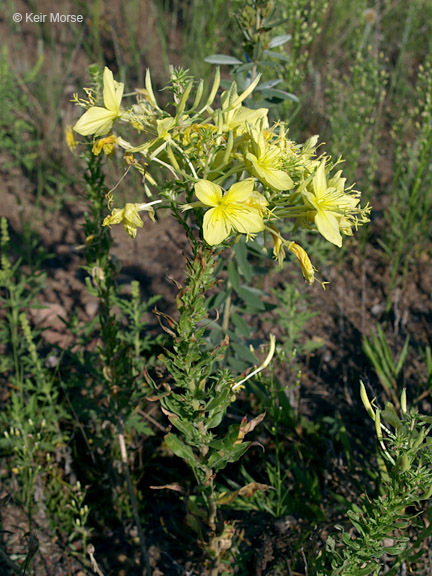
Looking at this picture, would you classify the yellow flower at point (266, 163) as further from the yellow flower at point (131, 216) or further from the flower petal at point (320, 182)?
the yellow flower at point (131, 216)

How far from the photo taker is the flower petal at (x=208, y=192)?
3.23 ft

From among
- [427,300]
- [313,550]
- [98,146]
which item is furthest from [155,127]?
[427,300]

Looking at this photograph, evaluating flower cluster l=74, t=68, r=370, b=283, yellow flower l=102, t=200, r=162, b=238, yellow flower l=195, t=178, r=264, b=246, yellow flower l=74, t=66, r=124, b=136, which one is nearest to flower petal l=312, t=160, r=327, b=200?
flower cluster l=74, t=68, r=370, b=283

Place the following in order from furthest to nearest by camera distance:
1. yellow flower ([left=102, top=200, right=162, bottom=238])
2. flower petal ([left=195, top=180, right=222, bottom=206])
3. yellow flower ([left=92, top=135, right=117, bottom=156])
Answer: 1. yellow flower ([left=92, top=135, right=117, bottom=156])
2. yellow flower ([left=102, top=200, right=162, bottom=238])
3. flower petal ([left=195, top=180, right=222, bottom=206])

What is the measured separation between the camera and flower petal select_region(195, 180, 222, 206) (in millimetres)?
986

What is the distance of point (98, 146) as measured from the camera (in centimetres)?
127

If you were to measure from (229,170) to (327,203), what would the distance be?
0.23 m

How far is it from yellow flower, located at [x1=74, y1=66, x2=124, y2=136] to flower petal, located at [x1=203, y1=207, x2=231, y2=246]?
0.37 metres

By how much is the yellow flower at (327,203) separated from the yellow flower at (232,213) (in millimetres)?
118

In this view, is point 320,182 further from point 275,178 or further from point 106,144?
point 106,144

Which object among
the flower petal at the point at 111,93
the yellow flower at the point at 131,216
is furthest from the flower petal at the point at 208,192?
the flower petal at the point at 111,93

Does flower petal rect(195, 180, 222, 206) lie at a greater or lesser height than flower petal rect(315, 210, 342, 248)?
greater

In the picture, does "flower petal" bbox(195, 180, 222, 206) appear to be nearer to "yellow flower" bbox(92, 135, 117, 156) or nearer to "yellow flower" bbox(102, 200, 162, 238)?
"yellow flower" bbox(102, 200, 162, 238)

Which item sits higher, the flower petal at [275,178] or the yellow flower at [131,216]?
the flower petal at [275,178]
